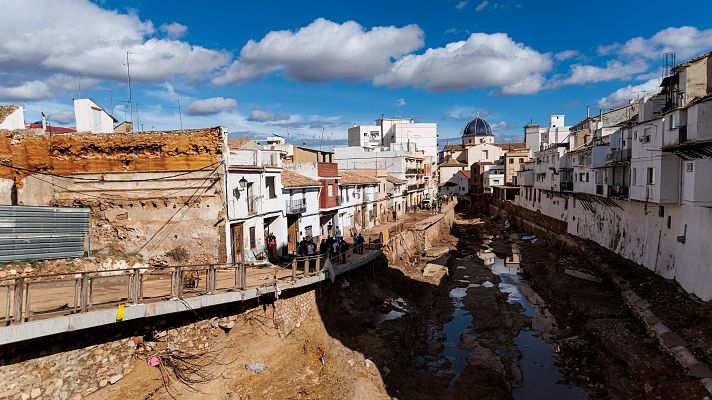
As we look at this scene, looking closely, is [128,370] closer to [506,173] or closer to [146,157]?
[146,157]

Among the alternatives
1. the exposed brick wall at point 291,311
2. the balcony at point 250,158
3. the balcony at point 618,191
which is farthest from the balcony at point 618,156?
the exposed brick wall at point 291,311

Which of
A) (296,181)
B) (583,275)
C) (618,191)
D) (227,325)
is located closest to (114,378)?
(227,325)

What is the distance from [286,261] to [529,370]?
1298 cm

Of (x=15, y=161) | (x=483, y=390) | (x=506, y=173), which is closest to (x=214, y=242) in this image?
(x=15, y=161)

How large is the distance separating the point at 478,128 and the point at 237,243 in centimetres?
11487

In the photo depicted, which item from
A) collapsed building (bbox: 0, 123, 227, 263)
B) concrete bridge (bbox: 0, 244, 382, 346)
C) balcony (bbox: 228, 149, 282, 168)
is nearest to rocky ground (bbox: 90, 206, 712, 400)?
concrete bridge (bbox: 0, 244, 382, 346)

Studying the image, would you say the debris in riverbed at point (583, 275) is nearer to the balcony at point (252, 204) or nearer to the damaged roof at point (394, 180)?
the balcony at point (252, 204)

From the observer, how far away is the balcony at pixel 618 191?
3359 cm

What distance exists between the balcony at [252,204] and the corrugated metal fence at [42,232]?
691 cm

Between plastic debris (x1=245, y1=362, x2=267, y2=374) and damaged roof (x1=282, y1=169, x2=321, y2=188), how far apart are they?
44.8ft

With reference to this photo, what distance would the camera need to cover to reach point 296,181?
30016mm

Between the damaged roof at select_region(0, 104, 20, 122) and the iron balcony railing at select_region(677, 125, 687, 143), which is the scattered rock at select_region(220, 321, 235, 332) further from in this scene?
the iron balcony railing at select_region(677, 125, 687, 143)

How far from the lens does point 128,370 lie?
12945 millimetres

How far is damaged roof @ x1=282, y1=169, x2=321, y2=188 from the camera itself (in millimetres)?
28581
